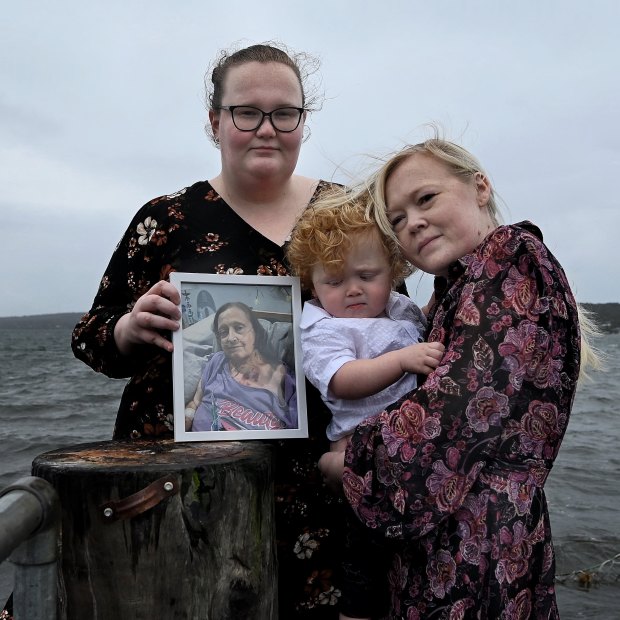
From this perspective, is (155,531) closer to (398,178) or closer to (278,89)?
(398,178)

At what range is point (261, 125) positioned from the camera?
2.82 metres

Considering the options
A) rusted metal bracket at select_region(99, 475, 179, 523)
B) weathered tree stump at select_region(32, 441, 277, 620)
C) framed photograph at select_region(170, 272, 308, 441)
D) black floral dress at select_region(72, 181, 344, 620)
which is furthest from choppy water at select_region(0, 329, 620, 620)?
rusted metal bracket at select_region(99, 475, 179, 523)

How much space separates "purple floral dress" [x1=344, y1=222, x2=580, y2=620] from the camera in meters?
2.03

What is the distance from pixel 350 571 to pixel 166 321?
1.00 metres

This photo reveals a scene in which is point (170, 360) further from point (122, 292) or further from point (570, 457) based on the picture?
point (570, 457)

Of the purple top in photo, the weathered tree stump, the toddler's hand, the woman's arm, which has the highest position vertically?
the woman's arm

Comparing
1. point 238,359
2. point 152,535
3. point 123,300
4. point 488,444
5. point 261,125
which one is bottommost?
point 152,535

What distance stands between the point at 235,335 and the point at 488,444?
98cm

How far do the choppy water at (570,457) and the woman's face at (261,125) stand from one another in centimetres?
452

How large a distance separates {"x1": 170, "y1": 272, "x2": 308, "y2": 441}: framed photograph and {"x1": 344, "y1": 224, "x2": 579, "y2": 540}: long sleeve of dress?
51cm

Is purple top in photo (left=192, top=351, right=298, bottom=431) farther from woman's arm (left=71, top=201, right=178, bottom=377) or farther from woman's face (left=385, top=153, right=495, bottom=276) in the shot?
woman's face (left=385, top=153, right=495, bottom=276)

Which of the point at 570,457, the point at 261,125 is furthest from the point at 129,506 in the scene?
the point at 570,457

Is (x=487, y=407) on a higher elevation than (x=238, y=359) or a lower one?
lower

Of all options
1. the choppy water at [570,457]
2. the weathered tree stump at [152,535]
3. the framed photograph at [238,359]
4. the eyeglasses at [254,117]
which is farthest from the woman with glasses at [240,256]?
the choppy water at [570,457]
